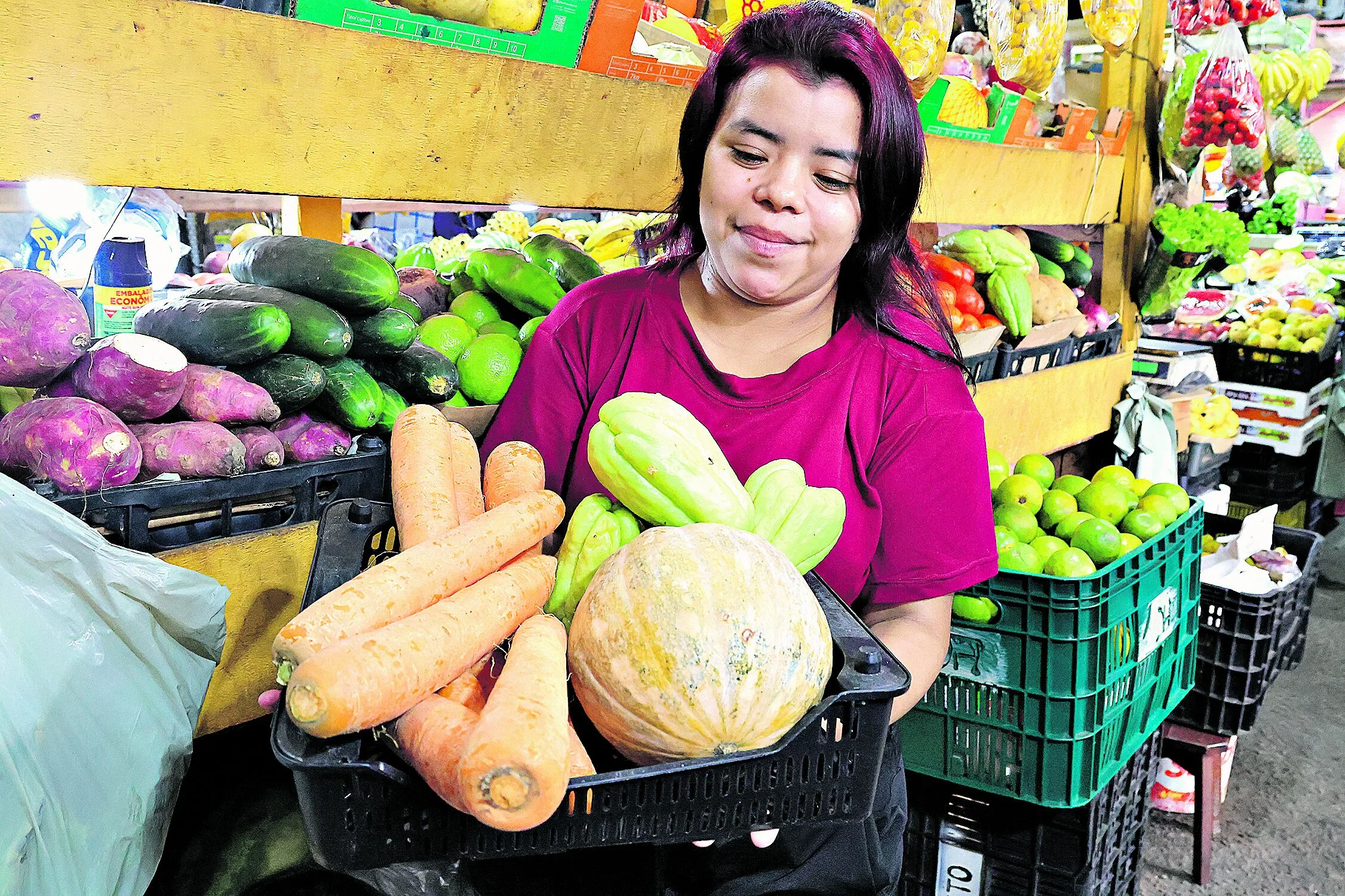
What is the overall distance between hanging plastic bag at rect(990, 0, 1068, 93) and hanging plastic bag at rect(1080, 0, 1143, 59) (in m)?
0.24

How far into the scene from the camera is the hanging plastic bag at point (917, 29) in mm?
2408

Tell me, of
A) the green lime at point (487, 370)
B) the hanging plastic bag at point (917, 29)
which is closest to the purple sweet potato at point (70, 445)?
the green lime at point (487, 370)

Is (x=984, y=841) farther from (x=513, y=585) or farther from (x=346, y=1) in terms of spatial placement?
(x=346, y=1)

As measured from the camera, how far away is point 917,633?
1494 mm

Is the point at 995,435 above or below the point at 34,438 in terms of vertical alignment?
below

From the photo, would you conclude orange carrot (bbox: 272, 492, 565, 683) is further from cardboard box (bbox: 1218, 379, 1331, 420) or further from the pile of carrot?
cardboard box (bbox: 1218, 379, 1331, 420)

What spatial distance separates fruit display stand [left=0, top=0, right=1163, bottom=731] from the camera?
4.05 ft

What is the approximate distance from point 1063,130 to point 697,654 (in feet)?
10.3

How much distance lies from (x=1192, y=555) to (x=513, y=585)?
6.40 ft

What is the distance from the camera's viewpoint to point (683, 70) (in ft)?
6.66

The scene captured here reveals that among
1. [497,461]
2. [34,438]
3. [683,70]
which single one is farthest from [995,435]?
[34,438]

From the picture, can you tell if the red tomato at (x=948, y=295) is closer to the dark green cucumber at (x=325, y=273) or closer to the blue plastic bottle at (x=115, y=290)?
the dark green cucumber at (x=325, y=273)

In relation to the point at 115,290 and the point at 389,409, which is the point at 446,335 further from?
the point at 115,290

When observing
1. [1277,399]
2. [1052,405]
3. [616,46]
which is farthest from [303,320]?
[1277,399]
